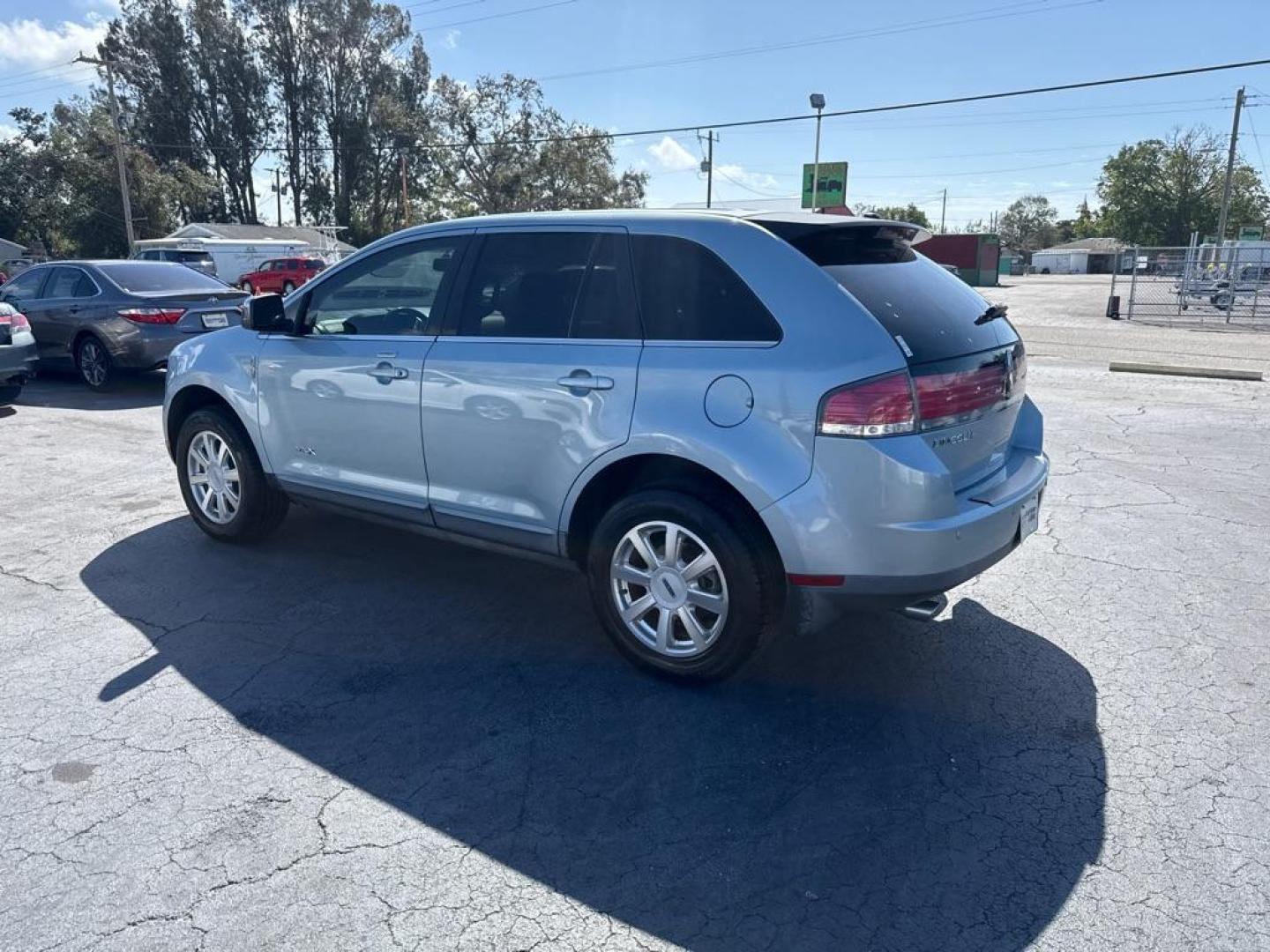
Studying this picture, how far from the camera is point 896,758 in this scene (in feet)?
10.6

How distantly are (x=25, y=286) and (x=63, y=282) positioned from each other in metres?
0.92

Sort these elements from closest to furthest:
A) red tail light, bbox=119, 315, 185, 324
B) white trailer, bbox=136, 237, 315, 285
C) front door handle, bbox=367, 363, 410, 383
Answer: front door handle, bbox=367, 363, 410, 383
red tail light, bbox=119, 315, 185, 324
white trailer, bbox=136, 237, 315, 285

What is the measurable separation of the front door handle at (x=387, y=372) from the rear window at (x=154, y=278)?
788cm

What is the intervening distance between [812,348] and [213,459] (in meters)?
3.76

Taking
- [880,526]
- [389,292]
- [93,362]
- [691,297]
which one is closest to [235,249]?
[93,362]

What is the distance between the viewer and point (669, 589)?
367 cm

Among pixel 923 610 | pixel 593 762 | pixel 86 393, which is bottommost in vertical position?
pixel 593 762

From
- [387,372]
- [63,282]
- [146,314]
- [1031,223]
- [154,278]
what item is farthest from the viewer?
[1031,223]

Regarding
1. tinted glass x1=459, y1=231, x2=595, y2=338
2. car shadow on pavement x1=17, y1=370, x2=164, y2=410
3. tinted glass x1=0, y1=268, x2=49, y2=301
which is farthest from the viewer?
tinted glass x1=0, y1=268, x2=49, y2=301

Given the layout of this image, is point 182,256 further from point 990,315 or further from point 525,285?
point 990,315

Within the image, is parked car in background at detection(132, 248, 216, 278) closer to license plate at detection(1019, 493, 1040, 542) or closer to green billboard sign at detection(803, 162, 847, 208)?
green billboard sign at detection(803, 162, 847, 208)

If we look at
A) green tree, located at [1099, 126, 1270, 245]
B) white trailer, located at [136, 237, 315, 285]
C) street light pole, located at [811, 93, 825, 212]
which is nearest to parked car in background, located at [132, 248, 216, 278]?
white trailer, located at [136, 237, 315, 285]

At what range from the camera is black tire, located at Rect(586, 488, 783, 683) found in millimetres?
3428

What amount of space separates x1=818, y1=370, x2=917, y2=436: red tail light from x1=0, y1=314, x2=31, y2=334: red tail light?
398 inches
